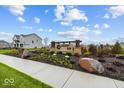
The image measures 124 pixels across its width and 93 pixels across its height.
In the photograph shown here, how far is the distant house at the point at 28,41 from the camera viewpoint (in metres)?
5.06

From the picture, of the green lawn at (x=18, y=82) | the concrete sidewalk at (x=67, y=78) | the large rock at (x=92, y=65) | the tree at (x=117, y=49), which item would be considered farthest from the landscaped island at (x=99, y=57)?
the green lawn at (x=18, y=82)

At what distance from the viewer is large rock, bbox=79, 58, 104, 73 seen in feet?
16.0

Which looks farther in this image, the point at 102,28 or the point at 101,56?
the point at 101,56

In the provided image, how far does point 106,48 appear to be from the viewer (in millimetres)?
5133

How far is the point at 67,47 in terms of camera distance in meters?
5.68

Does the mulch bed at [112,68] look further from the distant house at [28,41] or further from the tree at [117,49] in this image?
the distant house at [28,41]

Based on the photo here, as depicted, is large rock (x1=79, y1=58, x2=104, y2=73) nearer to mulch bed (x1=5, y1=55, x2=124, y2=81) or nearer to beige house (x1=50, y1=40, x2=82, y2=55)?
mulch bed (x1=5, y1=55, x2=124, y2=81)

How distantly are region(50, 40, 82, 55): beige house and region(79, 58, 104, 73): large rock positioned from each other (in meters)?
0.51

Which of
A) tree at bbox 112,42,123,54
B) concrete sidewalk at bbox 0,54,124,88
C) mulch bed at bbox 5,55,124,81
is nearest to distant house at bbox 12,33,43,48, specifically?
concrete sidewalk at bbox 0,54,124,88

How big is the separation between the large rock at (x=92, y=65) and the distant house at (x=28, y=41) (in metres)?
1.23

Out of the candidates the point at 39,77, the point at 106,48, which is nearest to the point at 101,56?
the point at 106,48

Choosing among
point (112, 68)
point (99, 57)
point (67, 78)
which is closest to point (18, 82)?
point (67, 78)
